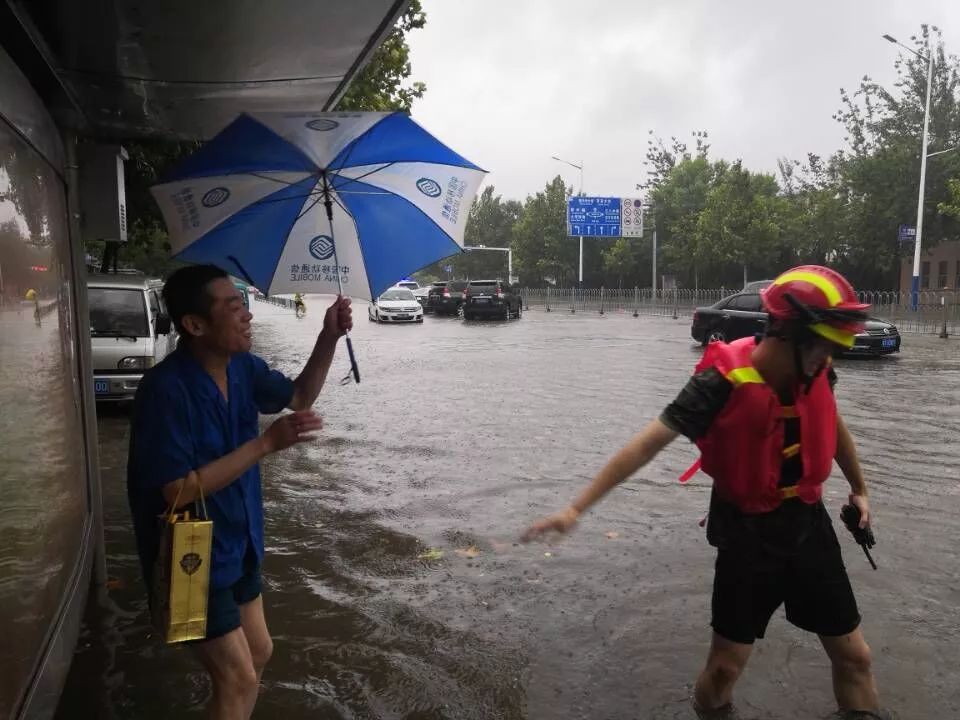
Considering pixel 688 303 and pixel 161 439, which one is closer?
pixel 161 439

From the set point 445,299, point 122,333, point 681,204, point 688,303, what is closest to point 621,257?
point 681,204

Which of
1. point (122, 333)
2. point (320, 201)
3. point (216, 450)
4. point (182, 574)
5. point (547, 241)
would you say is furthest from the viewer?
point (547, 241)

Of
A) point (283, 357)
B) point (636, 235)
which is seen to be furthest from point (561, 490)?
point (636, 235)

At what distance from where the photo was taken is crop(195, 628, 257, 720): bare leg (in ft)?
7.64

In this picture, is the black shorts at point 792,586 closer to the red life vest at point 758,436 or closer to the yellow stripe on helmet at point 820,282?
the red life vest at point 758,436

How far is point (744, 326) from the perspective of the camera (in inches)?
696

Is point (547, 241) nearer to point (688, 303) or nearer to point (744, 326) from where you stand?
point (688, 303)

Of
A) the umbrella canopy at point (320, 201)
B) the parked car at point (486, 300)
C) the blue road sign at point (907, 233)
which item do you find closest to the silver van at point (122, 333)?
the umbrella canopy at point (320, 201)

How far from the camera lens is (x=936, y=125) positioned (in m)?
39.0

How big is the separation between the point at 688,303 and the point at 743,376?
114 feet

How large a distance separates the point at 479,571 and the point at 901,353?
1574 centimetres

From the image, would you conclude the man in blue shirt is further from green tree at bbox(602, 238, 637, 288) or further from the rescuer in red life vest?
green tree at bbox(602, 238, 637, 288)

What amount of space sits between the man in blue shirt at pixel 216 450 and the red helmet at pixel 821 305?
1439 mm

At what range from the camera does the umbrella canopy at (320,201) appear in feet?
10.1
